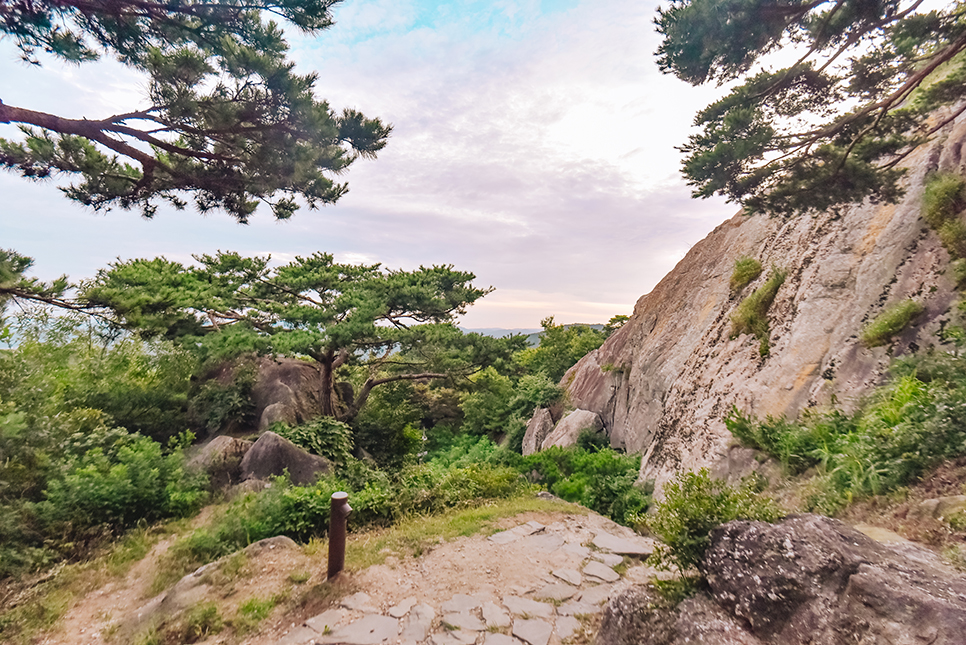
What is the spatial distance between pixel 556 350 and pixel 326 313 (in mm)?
12345

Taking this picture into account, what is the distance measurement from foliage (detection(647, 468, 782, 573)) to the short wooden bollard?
3.26 metres

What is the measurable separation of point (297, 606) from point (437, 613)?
148 cm

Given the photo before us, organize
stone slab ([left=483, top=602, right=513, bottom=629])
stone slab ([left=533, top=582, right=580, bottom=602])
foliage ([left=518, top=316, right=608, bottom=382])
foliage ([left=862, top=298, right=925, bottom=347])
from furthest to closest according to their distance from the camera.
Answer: foliage ([left=518, top=316, right=608, bottom=382]) → foliage ([left=862, top=298, right=925, bottom=347]) → stone slab ([left=533, top=582, right=580, bottom=602]) → stone slab ([left=483, top=602, right=513, bottom=629])

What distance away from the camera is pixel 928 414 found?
4.04 metres

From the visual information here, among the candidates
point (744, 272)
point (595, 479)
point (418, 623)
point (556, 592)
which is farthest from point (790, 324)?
point (418, 623)

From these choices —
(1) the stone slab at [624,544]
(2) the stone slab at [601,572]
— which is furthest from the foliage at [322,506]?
(2) the stone slab at [601,572]

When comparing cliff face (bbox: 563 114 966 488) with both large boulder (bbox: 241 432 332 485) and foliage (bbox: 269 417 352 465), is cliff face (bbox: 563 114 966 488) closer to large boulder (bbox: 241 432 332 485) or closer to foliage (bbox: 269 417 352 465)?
large boulder (bbox: 241 432 332 485)

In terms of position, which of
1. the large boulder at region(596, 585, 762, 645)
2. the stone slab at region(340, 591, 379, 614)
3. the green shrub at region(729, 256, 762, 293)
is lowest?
the stone slab at region(340, 591, 379, 614)

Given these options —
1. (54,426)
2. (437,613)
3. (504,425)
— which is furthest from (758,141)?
(504,425)

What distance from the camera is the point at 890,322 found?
5.57 m

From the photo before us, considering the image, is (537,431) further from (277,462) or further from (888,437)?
(888,437)

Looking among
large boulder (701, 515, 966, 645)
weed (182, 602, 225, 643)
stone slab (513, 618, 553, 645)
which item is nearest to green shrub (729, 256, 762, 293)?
large boulder (701, 515, 966, 645)

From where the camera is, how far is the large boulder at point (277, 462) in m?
9.14

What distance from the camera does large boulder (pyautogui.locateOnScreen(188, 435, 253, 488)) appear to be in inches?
363
